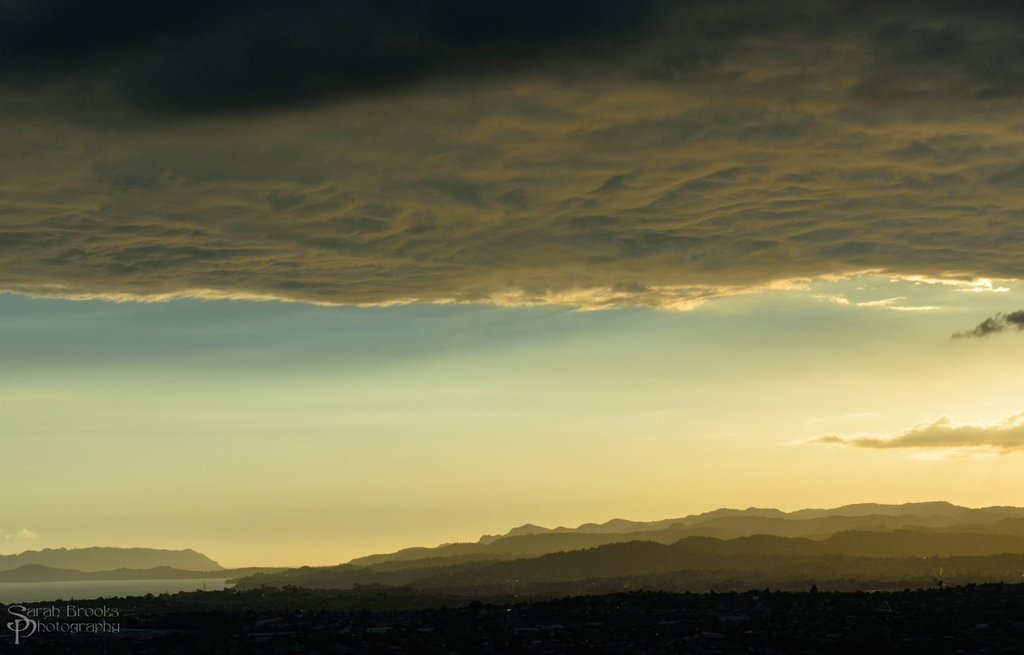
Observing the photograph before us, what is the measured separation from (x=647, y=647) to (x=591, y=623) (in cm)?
1175

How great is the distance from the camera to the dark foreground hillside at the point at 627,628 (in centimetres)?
5909

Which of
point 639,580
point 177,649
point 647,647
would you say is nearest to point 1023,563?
point 639,580

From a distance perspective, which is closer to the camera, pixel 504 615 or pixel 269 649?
pixel 269 649

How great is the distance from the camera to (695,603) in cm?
8081

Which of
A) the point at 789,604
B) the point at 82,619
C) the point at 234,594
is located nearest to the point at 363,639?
the point at 82,619

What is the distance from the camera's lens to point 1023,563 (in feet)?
634

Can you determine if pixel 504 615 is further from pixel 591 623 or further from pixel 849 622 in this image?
pixel 849 622

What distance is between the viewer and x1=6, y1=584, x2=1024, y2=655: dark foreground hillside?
59.1m

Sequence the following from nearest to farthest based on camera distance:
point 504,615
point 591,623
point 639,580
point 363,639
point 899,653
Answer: point 899,653 < point 363,639 < point 591,623 < point 504,615 < point 639,580

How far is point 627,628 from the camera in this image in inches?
2653

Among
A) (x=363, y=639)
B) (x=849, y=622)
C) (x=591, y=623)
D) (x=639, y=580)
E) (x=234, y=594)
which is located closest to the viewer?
(x=363, y=639)

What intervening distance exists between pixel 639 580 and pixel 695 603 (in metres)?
115

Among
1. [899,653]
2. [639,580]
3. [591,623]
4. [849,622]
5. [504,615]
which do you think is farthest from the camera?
[639,580]

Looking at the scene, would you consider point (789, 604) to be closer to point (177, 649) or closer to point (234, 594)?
point (177, 649)
